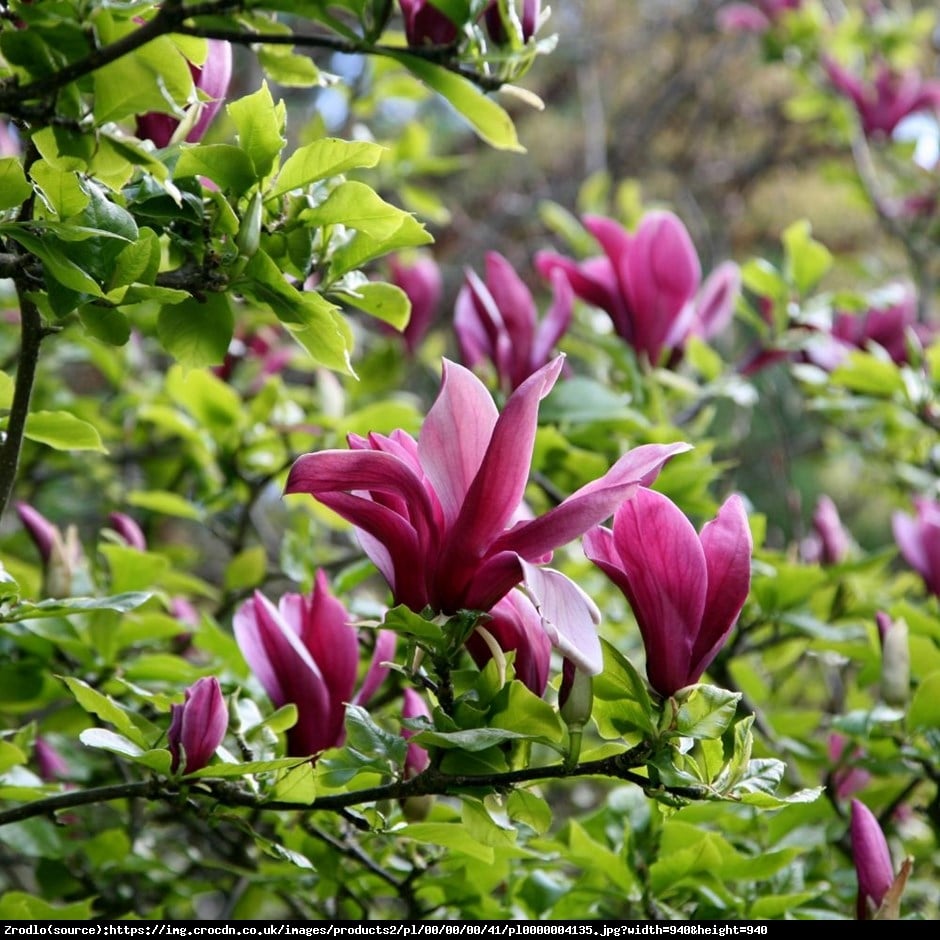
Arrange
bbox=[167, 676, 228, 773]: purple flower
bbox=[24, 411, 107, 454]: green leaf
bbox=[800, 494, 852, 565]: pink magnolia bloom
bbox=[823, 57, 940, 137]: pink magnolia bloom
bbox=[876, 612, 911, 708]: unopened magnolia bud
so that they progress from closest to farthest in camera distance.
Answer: bbox=[167, 676, 228, 773]: purple flower, bbox=[24, 411, 107, 454]: green leaf, bbox=[876, 612, 911, 708]: unopened magnolia bud, bbox=[800, 494, 852, 565]: pink magnolia bloom, bbox=[823, 57, 940, 137]: pink magnolia bloom

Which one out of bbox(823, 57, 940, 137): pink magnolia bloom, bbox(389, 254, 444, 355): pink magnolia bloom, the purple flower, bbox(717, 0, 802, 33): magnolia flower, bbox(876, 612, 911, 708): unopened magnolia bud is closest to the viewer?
the purple flower

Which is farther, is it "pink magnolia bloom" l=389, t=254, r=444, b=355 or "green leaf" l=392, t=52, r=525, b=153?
"pink magnolia bloom" l=389, t=254, r=444, b=355

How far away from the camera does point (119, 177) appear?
69cm

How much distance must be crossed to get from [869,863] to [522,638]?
33 cm

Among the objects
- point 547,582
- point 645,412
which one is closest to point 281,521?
point 645,412

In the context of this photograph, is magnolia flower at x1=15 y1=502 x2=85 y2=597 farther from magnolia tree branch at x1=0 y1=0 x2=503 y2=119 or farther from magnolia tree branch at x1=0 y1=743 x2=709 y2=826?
magnolia tree branch at x1=0 y1=0 x2=503 y2=119

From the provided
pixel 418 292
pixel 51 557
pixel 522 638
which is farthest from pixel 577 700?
pixel 418 292

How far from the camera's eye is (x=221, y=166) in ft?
2.19

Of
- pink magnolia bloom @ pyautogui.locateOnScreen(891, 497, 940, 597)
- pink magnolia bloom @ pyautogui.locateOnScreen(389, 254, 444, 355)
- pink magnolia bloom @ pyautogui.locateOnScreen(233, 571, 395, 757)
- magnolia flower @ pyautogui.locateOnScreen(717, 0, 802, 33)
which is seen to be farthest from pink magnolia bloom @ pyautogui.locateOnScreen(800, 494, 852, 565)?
magnolia flower @ pyautogui.locateOnScreen(717, 0, 802, 33)

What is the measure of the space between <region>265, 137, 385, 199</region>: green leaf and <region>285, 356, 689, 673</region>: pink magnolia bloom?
0.46 feet

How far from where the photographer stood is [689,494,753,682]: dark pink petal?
0.64 meters

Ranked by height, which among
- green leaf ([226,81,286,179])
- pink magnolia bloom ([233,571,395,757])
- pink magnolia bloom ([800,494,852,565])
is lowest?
pink magnolia bloom ([800,494,852,565])

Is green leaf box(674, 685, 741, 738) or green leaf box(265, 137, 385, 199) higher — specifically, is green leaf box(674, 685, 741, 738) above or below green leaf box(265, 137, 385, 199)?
below

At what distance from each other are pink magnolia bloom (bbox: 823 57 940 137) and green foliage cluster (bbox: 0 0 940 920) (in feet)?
2.23
